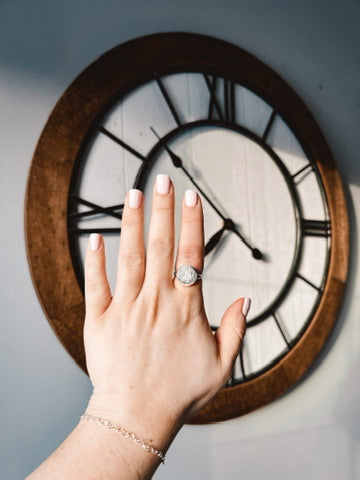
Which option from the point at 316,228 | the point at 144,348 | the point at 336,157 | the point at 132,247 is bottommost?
the point at 144,348

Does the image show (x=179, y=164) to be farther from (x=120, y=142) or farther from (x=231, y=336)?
(x=231, y=336)

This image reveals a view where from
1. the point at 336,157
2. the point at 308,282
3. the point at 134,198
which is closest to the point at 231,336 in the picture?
the point at 134,198

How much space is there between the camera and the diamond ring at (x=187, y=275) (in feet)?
1.41

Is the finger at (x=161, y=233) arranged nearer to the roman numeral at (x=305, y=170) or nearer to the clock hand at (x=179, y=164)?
the clock hand at (x=179, y=164)

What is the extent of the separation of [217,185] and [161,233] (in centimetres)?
74

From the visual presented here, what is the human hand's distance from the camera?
1.29 ft

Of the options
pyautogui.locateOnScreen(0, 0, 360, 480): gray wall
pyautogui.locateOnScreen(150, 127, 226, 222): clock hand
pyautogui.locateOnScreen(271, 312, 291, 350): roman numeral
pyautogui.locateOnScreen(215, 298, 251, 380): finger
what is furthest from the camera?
pyautogui.locateOnScreen(271, 312, 291, 350): roman numeral

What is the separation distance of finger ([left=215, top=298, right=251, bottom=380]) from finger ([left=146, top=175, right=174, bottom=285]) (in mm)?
123

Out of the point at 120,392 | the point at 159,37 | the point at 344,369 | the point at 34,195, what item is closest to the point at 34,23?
the point at 159,37

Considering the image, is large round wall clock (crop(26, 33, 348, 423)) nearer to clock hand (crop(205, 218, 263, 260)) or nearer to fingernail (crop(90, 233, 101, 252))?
clock hand (crop(205, 218, 263, 260))

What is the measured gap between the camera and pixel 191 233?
430mm

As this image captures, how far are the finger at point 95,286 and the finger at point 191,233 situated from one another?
0.27 ft

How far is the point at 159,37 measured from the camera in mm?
1091

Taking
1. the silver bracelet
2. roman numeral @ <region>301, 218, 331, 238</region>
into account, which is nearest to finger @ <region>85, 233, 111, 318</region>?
the silver bracelet
